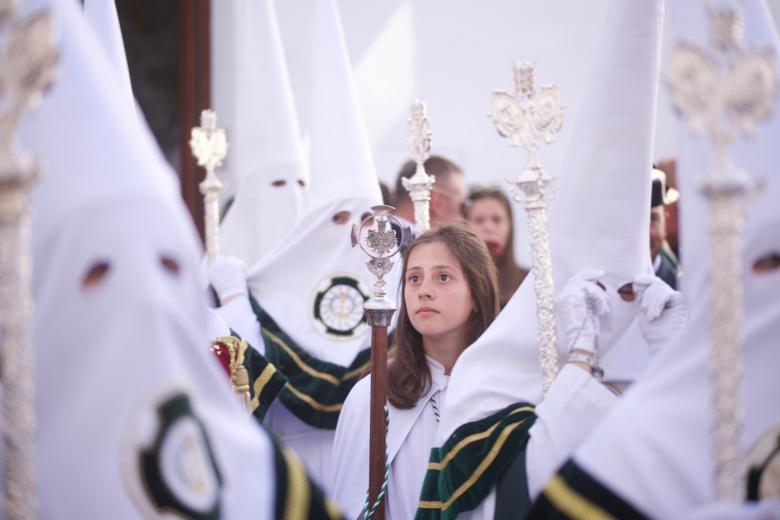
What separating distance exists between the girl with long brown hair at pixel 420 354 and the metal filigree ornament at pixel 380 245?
0.60ft

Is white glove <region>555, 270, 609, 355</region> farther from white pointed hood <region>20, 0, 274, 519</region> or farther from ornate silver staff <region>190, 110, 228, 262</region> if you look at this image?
ornate silver staff <region>190, 110, 228, 262</region>

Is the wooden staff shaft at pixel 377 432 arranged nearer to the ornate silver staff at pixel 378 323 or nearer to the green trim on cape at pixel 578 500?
the ornate silver staff at pixel 378 323

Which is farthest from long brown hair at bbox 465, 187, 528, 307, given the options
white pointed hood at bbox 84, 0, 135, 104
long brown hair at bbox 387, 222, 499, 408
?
white pointed hood at bbox 84, 0, 135, 104

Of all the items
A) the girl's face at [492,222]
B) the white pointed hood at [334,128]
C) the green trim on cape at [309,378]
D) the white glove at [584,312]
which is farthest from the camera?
the girl's face at [492,222]

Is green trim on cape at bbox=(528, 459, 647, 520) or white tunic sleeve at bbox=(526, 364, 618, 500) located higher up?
white tunic sleeve at bbox=(526, 364, 618, 500)

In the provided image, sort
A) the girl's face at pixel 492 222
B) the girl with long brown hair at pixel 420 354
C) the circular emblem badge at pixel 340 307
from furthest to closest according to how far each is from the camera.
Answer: the girl's face at pixel 492 222, the circular emblem badge at pixel 340 307, the girl with long brown hair at pixel 420 354

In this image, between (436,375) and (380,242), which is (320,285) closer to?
(436,375)

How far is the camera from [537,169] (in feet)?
9.66

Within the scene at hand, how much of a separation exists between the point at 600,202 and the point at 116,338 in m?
1.45

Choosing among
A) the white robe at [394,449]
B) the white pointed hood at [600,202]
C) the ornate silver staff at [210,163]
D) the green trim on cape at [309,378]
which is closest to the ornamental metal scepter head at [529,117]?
the white pointed hood at [600,202]

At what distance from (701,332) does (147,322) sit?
1107mm

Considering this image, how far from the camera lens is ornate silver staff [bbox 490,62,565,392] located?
8.93 ft

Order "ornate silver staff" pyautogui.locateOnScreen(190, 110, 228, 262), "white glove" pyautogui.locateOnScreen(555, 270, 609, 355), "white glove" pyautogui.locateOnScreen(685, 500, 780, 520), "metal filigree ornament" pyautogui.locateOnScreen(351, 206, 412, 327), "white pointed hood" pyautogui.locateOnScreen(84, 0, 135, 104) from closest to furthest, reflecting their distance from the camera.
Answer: "white glove" pyautogui.locateOnScreen(685, 500, 780, 520), "white glove" pyautogui.locateOnScreen(555, 270, 609, 355), "white pointed hood" pyautogui.locateOnScreen(84, 0, 135, 104), "metal filigree ornament" pyautogui.locateOnScreen(351, 206, 412, 327), "ornate silver staff" pyautogui.locateOnScreen(190, 110, 228, 262)

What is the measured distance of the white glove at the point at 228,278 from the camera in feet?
15.2
